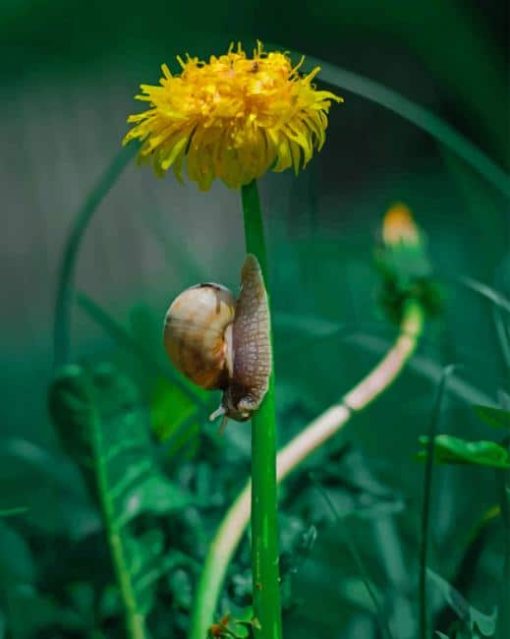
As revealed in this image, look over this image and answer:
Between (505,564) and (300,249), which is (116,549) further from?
(300,249)

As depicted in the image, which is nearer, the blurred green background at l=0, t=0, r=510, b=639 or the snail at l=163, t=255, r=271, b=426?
the snail at l=163, t=255, r=271, b=426

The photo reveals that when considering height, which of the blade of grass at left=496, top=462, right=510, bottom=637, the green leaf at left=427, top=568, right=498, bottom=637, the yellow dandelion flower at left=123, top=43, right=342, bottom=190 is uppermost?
the yellow dandelion flower at left=123, top=43, right=342, bottom=190

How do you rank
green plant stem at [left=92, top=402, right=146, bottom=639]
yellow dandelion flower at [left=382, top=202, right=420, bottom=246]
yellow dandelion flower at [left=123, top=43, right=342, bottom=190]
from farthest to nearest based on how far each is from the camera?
yellow dandelion flower at [left=382, top=202, right=420, bottom=246] < green plant stem at [left=92, top=402, right=146, bottom=639] < yellow dandelion flower at [left=123, top=43, right=342, bottom=190]

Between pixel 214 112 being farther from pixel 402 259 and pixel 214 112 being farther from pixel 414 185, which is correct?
pixel 414 185

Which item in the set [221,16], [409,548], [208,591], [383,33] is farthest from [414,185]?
[208,591]

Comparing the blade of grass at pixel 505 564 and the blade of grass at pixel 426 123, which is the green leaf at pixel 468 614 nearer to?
the blade of grass at pixel 505 564

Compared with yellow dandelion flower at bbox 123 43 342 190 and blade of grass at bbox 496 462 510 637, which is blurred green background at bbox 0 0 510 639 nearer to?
blade of grass at bbox 496 462 510 637

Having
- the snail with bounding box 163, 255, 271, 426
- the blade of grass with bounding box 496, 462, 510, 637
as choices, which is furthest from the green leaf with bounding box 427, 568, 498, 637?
the snail with bounding box 163, 255, 271, 426
